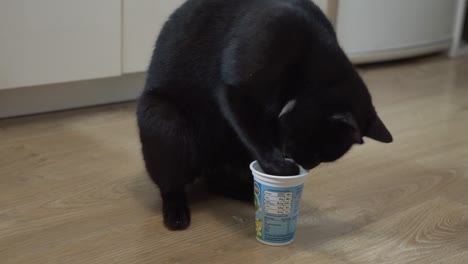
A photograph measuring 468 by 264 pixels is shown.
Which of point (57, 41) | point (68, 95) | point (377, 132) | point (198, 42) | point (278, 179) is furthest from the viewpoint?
point (68, 95)

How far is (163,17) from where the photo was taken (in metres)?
2.34

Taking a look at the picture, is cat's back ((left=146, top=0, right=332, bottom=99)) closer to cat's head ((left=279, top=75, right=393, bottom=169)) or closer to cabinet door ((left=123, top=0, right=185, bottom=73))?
cat's head ((left=279, top=75, right=393, bottom=169))

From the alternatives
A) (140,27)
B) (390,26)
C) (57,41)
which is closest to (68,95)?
(57,41)

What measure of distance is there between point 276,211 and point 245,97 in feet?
0.83

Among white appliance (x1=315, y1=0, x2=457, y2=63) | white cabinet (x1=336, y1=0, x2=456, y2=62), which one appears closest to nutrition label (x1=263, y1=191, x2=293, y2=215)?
white appliance (x1=315, y1=0, x2=457, y2=63)

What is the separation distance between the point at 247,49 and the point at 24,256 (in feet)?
2.11

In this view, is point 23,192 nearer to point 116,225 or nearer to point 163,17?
point 116,225

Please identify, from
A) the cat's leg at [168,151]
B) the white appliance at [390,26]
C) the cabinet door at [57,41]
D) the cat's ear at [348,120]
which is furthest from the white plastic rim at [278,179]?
the white appliance at [390,26]

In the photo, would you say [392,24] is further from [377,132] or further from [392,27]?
[377,132]

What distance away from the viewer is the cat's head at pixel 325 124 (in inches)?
50.2

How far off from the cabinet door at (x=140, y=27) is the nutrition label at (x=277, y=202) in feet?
3.75

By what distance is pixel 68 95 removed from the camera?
2.26m

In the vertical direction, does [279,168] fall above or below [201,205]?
above

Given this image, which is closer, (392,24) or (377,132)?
(377,132)
